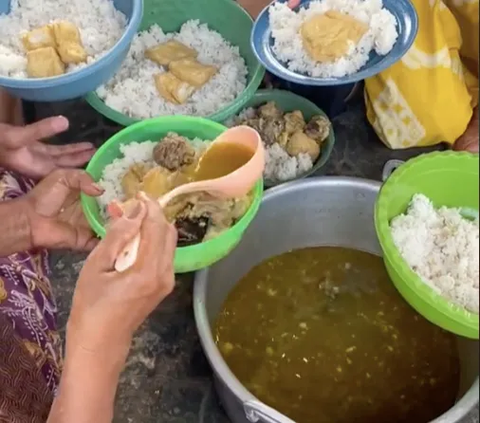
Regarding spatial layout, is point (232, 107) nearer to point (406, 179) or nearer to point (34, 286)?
point (34, 286)

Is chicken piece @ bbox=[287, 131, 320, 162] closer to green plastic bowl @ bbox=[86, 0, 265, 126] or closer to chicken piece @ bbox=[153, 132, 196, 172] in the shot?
green plastic bowl @ bbox=[86, 0, 265, 126]

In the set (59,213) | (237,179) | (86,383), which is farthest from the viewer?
(59,213)

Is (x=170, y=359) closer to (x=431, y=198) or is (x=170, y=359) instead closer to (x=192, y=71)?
(x=192, y=71)

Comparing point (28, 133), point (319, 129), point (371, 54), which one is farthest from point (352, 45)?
point (28, 133)

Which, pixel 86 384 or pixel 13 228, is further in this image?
pixel 13 228

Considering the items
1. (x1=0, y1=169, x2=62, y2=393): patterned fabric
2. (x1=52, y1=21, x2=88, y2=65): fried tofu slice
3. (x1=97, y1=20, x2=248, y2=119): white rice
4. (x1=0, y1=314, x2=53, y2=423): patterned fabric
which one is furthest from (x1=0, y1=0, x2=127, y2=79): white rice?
(x1=0, y1=314, x2=53, y2=423): patterned fabric

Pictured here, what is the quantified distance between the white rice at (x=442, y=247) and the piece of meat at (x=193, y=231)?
0.29m

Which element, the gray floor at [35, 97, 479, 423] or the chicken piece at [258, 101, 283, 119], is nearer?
the gray floor at [35, 97, 479, 423]

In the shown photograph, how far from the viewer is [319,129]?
54.8 inches

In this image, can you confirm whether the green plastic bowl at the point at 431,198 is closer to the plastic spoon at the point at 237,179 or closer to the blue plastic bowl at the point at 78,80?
the plastic spoon at the point at 237,179

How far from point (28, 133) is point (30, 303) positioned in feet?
0.92

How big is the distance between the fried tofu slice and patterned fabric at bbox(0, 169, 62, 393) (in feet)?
0.75

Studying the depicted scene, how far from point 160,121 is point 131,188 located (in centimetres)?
13

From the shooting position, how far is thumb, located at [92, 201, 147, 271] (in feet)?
2.41
